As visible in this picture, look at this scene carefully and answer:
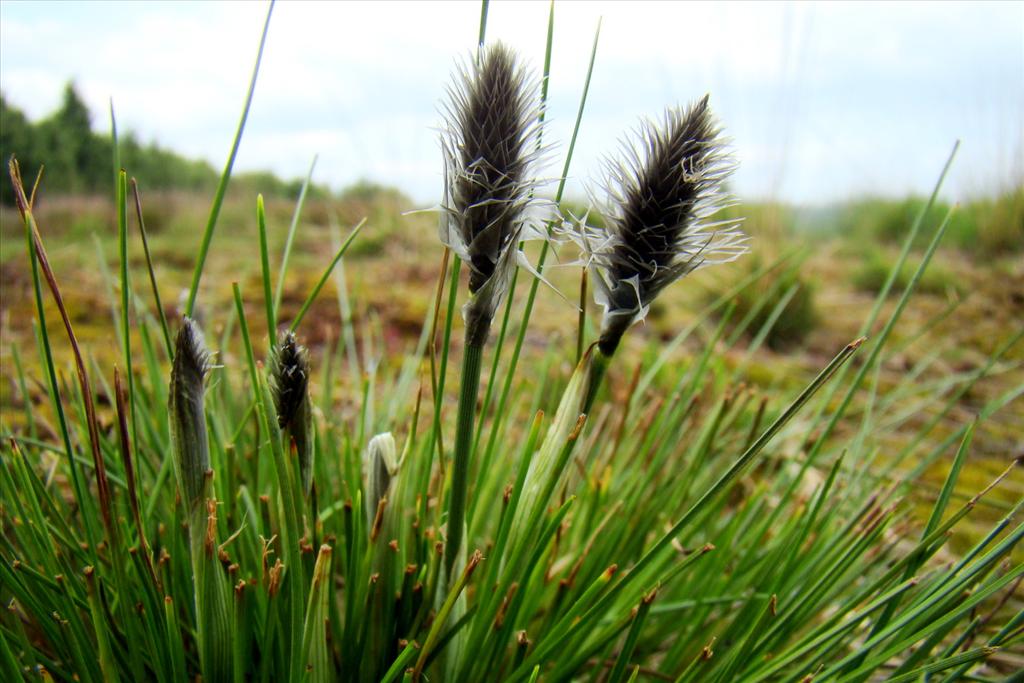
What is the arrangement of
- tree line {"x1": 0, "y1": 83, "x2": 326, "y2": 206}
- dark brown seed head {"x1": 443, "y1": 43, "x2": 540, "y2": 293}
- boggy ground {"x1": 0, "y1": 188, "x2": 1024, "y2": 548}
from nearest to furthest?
1. dark brown seed head {"x1": 443, "y1": 43, "x2": 540, "y2": 293}
2. tree line {"x1": 0, "y1": 83, "x2": 326, "y2": 206}
3. boggy ground {"x1": 0, "y1": 188, "x2": 1024, "y2": 548}

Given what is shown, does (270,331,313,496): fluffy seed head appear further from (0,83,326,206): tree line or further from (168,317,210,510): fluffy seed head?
(0,83,326,206): tree line

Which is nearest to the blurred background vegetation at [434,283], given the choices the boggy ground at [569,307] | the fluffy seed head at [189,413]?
the boggy ground at [569,307]

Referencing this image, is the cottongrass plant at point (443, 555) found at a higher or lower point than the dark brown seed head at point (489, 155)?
lower

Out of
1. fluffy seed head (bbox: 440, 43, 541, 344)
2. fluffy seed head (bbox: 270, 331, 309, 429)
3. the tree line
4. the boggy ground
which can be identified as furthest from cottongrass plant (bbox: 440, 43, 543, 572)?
the boggy ground

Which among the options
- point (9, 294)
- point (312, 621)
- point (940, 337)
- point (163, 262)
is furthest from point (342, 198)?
point (312, 621)

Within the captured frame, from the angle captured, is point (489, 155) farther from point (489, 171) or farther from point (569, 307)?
point (569, 307)

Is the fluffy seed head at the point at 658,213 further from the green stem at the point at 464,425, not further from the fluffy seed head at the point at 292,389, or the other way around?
the fluffy seed head at the point at 292,389
